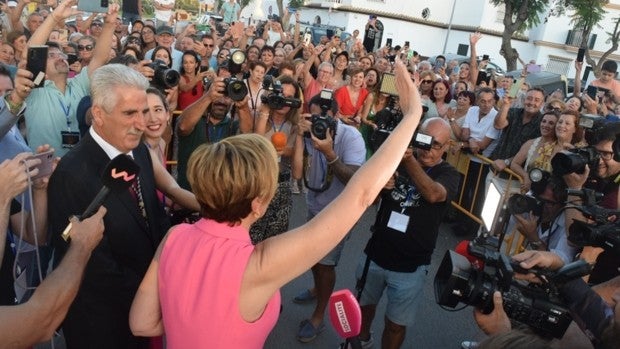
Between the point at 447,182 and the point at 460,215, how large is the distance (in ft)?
12.5

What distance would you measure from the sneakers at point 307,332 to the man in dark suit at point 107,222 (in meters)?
1.63

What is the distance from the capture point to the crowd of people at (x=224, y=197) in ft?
4.90

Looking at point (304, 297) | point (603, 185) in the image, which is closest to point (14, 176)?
point (304, 297)

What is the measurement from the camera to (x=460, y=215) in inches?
257

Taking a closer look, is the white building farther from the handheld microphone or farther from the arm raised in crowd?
the arm raised in crowd

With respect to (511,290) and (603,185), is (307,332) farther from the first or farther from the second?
(603,185)

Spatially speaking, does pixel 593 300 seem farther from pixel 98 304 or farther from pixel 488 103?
pixel 488 103

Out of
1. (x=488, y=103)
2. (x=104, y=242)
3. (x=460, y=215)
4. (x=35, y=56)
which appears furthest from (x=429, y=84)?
(x=104, y=242)

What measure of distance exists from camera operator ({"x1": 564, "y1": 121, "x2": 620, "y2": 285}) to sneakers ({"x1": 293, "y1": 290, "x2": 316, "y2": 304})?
215 centimetres

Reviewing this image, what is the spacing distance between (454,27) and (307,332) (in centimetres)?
4273

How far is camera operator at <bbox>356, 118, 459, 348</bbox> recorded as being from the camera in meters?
3.00

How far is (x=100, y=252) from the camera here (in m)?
1.98

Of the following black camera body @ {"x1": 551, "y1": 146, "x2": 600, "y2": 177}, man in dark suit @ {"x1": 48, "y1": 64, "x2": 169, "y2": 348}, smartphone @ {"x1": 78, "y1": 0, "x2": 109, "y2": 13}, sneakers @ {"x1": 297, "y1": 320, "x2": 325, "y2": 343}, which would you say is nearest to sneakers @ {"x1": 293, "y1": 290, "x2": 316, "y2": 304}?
sneakers @ {"x1": 297, "y1": 320, "x2": 325, "y2": 343}

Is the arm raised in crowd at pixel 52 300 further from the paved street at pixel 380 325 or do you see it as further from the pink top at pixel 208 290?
the paved street at pixel 380 325
